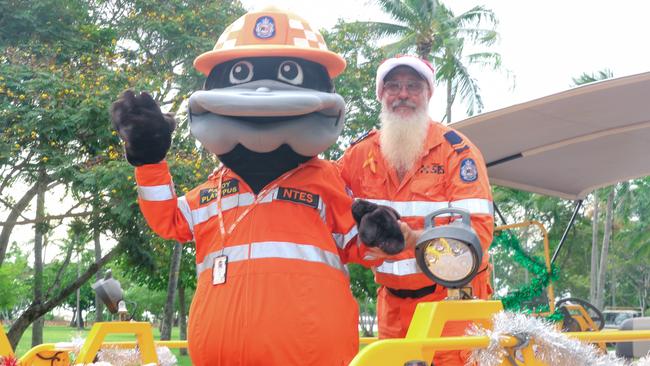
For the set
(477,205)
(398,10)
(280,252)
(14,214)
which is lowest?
(280,252)

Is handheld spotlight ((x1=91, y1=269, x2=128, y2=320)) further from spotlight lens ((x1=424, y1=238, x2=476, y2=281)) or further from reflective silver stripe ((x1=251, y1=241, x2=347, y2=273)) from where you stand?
spotlight lens ((x1=424, y1=238, x2=476, y2=281))

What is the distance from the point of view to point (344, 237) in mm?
3037

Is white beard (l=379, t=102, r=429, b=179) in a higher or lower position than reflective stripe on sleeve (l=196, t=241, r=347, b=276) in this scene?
higher

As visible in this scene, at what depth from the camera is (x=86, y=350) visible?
3.05 m

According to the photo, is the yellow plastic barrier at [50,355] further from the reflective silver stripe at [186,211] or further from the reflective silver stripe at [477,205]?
the reflective silver stripe at [477,205]

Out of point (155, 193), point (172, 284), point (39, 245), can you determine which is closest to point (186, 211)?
point (155, 193)

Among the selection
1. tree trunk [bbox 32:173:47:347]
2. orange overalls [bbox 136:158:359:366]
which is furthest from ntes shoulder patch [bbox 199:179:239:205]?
tree trunk [bbox 32:173:47:347]

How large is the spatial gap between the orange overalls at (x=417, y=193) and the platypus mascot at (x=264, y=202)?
32cm

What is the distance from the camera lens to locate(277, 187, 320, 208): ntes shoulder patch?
2936mm

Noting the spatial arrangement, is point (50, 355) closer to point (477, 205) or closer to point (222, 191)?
point (222, 191)

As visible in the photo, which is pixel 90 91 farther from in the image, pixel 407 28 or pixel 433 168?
pixel 407 28

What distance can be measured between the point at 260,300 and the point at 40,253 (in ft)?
46.6

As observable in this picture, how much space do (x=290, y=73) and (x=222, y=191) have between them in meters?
0.51

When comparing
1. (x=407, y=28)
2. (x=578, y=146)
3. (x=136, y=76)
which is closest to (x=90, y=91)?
(x=136, y=76)
